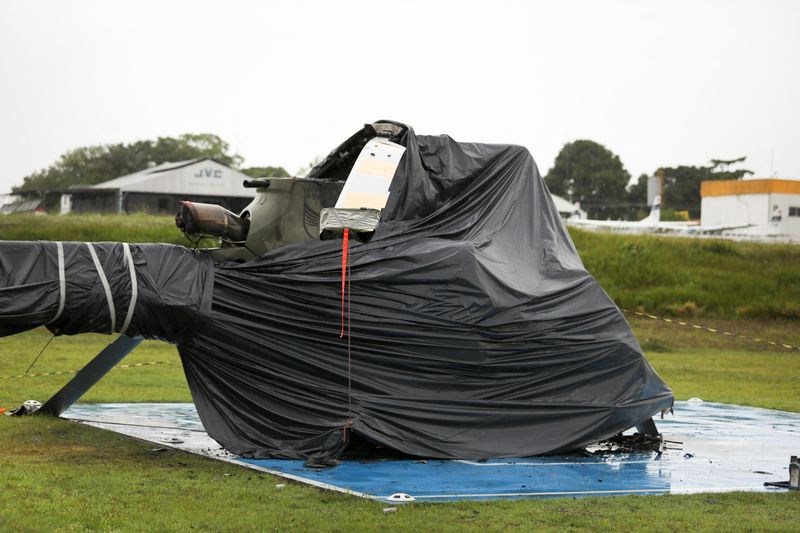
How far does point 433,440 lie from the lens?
12.5m

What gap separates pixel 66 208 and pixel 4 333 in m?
51.8

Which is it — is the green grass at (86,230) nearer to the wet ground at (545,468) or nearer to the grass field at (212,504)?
the wet ground at (545,468)

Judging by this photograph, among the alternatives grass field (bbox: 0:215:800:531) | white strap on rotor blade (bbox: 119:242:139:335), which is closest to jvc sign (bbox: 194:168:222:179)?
grass field (bbox: 0:215:800:531)

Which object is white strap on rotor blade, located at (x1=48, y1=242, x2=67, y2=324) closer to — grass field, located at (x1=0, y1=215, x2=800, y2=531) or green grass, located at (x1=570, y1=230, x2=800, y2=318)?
grass field, located at (x1=0, y1=215, x2=800, y2=531)

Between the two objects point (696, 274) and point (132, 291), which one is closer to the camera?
point (132, 291)

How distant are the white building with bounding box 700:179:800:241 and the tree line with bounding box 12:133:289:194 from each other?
113 feet

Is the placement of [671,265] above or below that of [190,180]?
below

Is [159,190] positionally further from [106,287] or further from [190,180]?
[106,287]

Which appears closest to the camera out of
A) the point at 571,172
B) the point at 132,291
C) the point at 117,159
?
the point at 132,291

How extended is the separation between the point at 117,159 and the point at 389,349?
250ft

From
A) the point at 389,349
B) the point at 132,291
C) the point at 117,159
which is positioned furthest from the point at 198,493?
the point at 117,159

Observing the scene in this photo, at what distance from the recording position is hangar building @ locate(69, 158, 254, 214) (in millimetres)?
57281

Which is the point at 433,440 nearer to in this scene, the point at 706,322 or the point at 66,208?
the point at 706,322

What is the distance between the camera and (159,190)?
193 ft
